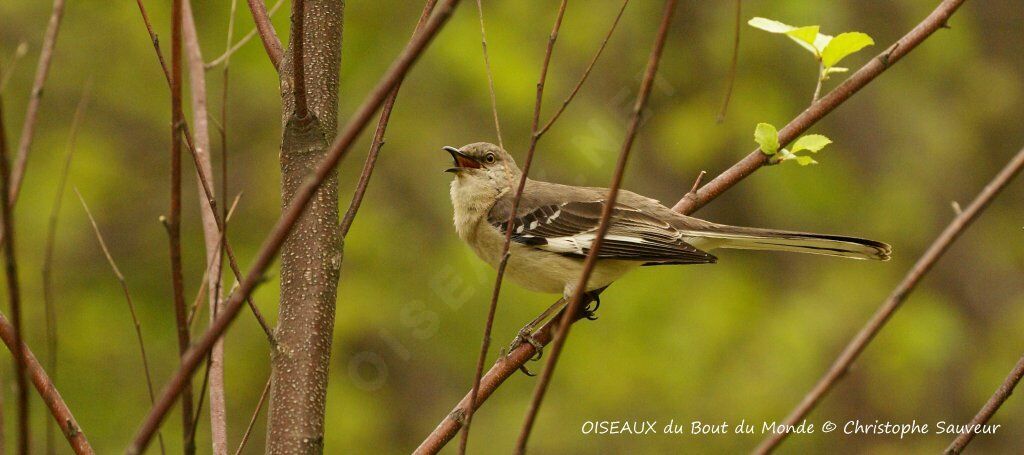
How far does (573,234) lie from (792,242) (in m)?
1.11

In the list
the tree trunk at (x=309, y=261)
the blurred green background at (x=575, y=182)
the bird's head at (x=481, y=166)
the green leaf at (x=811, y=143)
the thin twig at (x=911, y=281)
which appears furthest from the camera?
the blurred green background at (x=575, y=182)

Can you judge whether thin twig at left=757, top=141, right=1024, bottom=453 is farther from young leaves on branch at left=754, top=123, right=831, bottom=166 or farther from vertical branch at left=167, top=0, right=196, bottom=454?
young leaves on branch at left=754, top=123, right=831, bottom=166

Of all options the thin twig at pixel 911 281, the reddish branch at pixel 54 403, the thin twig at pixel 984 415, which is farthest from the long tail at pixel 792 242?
the reddish branch at pixel 54 403

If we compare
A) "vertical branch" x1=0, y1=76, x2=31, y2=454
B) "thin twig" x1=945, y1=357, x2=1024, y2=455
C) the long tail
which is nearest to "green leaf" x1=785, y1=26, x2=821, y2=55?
the long tail

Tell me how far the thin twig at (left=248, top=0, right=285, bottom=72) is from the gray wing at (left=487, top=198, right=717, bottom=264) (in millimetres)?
1363

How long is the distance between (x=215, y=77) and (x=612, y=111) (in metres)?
2.99

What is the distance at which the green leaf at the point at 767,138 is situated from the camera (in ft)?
9.08

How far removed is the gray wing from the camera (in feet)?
12.4

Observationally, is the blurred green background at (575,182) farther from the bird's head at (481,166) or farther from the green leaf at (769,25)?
the green leaf at (769,25)

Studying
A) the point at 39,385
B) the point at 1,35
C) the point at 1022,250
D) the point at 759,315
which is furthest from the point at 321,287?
the point at 1022,250

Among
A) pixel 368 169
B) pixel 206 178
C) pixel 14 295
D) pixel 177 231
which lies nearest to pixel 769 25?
pixel 368 169

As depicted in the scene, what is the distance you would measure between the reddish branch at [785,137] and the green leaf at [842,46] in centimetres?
6

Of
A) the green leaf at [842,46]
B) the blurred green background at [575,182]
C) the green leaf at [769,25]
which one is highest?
the green leaf at [769,25]

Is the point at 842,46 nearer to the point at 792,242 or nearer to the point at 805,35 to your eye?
the point at 805,35
